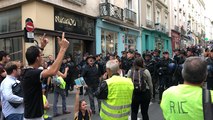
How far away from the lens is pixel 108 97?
166 inches

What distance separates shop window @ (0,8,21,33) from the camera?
1523 centimetres

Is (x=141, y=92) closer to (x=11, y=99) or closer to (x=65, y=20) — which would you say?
(x=11, y=99)

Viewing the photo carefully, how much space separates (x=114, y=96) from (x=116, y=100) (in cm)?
7

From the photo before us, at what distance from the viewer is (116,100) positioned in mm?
4207

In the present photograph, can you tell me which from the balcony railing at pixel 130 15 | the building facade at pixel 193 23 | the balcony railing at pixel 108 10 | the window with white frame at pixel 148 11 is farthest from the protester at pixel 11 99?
the building facade at pixel 193 23

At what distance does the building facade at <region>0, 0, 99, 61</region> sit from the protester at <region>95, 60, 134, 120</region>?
10220 mm

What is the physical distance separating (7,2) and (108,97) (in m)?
13.1

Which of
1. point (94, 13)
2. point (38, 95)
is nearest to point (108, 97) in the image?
point (38, 95)

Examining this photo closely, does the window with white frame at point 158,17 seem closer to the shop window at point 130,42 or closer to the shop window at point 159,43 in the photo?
the shop window at point 159,43

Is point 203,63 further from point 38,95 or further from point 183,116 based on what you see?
point 38,95

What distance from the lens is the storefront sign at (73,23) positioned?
1572 centimetres

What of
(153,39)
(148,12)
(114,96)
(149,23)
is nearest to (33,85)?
(114,96)

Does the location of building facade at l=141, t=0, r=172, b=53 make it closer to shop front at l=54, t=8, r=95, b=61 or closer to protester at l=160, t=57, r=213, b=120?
shop front at l=54, t=8, r=95, b=61

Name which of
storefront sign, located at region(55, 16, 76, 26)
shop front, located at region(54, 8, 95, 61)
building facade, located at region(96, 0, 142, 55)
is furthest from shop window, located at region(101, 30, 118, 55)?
storefront sign, located at region(55, 16, 76, 26)
